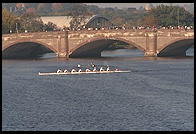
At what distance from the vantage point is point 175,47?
164625 millimetres

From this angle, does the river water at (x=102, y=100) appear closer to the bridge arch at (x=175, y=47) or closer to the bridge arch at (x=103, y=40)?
the bridge arch at (x=175, y=47)

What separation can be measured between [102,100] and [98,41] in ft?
261

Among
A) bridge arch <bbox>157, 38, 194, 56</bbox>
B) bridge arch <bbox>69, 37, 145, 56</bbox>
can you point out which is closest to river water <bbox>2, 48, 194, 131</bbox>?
bridge arch <bbox>157, 38, 194, 56</bbox>

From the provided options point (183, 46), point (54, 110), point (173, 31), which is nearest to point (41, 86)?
point (54, 110)

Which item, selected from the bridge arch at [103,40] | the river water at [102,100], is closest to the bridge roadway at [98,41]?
the bridge arch at [103,40]

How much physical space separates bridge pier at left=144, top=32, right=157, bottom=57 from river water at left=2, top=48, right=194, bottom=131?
2231 cm

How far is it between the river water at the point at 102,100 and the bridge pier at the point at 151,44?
2231cm

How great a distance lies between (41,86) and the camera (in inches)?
4267

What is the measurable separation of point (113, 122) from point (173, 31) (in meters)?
82.4

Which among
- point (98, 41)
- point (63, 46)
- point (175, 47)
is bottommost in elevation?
point (175, 47)

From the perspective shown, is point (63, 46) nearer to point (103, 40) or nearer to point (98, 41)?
point (98, 41)

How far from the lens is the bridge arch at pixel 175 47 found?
516ft

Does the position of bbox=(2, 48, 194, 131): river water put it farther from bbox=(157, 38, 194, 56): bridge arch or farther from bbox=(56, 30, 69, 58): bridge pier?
bbox=(56, 30, 69, 58): bridge pier

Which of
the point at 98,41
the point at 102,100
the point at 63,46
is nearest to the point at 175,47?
the point at 98,41
